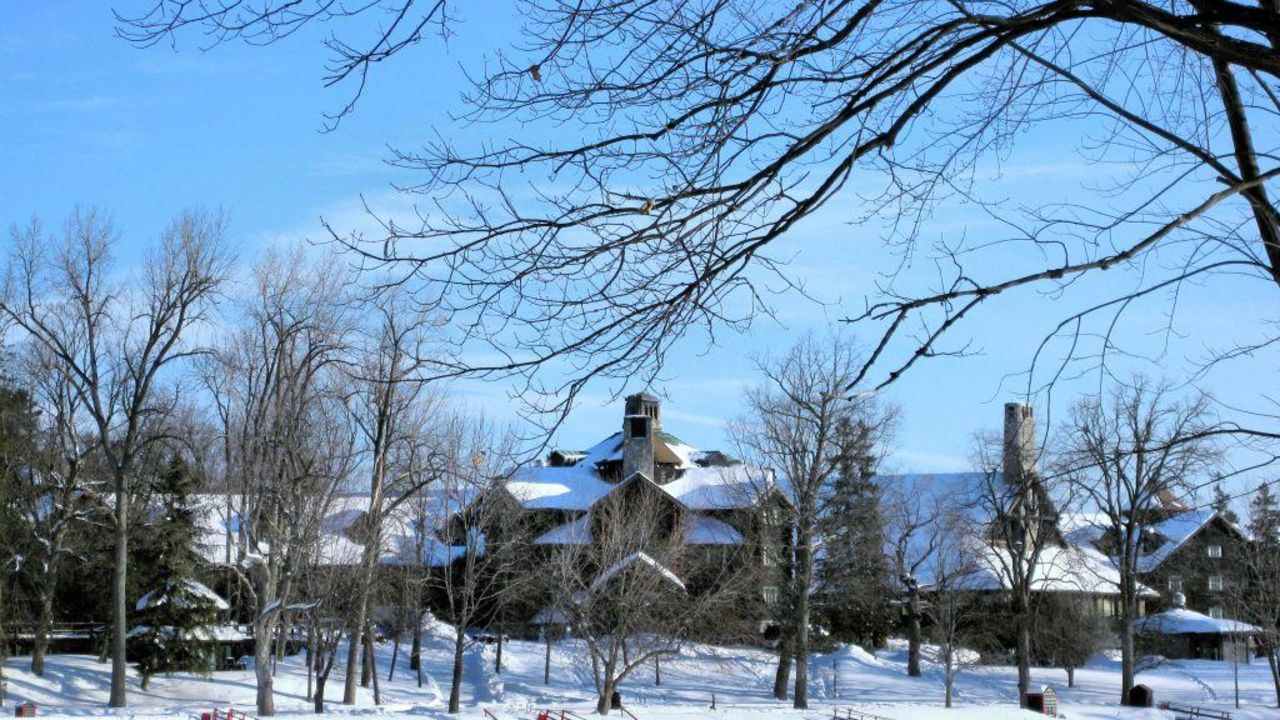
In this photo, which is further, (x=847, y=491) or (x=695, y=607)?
(x=847, y=491)

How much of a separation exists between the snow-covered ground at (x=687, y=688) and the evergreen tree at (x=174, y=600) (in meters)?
0.83

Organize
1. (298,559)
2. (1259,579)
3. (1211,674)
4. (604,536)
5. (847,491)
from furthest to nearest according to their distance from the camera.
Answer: (1211,674) < (847,491) < (1259,579) < (604,536) < (298,559)

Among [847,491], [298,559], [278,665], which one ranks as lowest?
[278,665]

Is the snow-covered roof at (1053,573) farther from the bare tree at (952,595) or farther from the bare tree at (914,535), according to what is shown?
the bare tree at (914,535)

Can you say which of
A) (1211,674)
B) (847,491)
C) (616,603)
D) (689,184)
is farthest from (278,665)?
(689,184)

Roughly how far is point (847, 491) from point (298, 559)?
85.1 ft

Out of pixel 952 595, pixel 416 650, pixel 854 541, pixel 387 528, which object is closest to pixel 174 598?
pixel 387 528

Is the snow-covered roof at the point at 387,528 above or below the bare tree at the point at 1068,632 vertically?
above

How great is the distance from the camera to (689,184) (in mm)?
5027

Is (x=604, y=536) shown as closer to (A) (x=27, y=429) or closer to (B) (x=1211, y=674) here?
(A) (x=27, y=429)

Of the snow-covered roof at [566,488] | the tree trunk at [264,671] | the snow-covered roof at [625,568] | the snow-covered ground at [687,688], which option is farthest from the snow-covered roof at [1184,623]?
the tree trunk at [264,671]

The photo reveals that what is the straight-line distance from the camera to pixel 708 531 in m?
50.9

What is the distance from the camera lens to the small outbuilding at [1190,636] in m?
58.4

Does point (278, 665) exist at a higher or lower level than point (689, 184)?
lower
